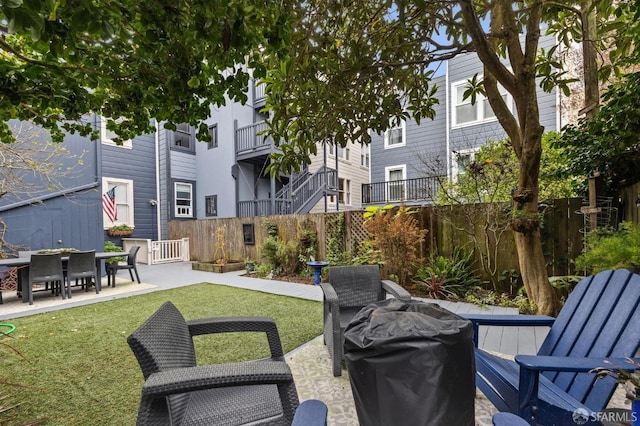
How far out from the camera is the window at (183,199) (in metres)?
12.8

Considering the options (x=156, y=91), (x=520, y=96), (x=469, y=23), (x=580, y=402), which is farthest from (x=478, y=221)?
(x=156, y=91)

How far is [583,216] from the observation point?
4.82 m

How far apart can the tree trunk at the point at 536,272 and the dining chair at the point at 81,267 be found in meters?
7.72

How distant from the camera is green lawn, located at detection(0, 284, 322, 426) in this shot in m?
2.44

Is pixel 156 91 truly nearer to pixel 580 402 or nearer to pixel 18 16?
pixel 18 16

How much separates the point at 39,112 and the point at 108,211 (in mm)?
8603

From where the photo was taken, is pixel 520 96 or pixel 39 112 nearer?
pixel 39 112

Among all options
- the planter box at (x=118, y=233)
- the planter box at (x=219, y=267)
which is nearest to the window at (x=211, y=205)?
the planter box at (x=118, y=233)

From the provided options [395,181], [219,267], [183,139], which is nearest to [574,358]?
[219,267]

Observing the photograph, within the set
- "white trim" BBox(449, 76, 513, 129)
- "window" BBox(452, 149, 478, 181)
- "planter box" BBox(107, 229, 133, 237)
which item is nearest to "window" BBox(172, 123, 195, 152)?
"planter box" BBox(107, 229, 133, 237)

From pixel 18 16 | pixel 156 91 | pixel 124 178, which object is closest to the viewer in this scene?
pixel 18 16

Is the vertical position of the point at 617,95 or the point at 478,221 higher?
the point at 617,95

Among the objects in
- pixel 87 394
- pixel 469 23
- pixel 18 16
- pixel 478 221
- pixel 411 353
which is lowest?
pixel 87 394

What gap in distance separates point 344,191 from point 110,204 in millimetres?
9234
